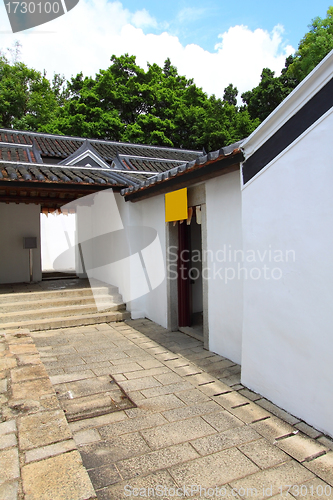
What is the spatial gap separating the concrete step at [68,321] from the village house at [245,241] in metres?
0.44

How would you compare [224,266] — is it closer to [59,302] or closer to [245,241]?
[245,241]

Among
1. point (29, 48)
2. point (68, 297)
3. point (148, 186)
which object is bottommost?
point (68, 297)

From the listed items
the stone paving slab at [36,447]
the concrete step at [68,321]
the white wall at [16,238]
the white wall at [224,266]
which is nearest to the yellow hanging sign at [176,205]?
the white wall at [224,266]

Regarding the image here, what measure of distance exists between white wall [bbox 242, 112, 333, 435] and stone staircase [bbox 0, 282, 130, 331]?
423 centimetres

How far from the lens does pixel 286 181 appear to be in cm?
342

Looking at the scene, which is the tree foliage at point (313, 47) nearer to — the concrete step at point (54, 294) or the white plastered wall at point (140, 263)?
the white plastered wall at point (140, 263)

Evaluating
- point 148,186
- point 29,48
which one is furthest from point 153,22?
point 29,48

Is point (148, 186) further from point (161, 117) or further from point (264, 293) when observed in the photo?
point (161, 117)

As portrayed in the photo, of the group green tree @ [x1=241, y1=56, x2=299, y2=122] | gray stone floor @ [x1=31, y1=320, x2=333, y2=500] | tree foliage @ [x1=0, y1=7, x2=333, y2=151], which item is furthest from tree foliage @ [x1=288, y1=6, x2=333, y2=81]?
gray stone floor @ [x1=31, y1=320, x2=333, y2=500]

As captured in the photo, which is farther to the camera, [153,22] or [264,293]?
[153,22]

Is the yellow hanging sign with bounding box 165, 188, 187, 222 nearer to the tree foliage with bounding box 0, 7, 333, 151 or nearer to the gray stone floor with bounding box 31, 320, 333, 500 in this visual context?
the gray stone floor with bounding box 31, 320, 333, 500

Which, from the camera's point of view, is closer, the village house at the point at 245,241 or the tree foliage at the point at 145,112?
the village house at the point at 245,241

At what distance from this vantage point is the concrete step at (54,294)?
746 cm

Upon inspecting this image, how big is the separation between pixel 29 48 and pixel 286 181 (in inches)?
1509
